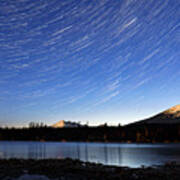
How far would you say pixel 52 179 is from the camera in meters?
19.4

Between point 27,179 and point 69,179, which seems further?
point 69,179

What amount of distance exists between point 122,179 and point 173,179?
14.4 feet

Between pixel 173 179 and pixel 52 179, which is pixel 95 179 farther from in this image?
pixel 173 179

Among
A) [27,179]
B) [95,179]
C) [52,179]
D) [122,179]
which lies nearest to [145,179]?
[122,179]

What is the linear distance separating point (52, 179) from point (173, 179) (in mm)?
10373

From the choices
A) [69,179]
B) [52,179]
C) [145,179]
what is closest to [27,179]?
[52,179]

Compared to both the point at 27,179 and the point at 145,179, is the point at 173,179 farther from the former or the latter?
the point at 27,179

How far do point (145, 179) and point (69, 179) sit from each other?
6.62m

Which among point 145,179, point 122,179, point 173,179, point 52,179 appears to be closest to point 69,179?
point 52,179

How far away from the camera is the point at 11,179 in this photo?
1927cm

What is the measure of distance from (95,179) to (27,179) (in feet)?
21.4

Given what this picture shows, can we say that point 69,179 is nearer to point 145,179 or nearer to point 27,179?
point 27,179

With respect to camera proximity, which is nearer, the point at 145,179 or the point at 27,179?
the point at 27,179

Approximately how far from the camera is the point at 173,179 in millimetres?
20297
